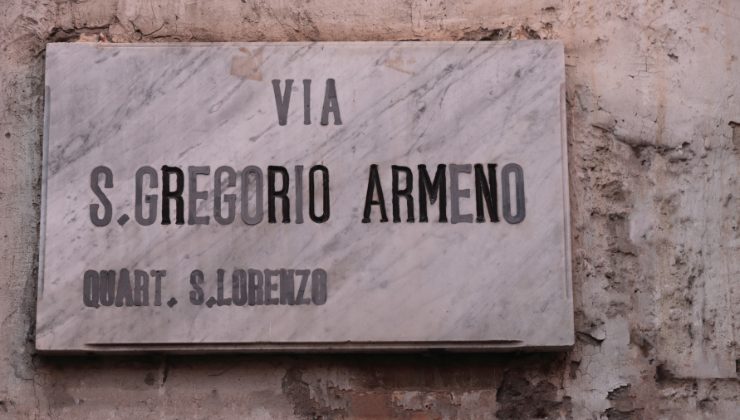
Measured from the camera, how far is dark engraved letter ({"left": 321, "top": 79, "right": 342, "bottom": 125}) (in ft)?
9.84

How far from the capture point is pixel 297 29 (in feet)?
10.3

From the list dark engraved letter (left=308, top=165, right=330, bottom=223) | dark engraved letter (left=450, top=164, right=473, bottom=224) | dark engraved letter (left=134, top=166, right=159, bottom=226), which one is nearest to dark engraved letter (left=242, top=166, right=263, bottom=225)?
dark engraved letter (left=308, top=165, right=330, bottom=223)

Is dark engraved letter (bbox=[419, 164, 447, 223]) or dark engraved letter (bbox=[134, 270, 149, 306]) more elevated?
dark engraved letter (bbox=[419, 164, 447, 223])

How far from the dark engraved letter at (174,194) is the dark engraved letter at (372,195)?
0.49m

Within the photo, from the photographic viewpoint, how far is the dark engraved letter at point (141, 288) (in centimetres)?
289

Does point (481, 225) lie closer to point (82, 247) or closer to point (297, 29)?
point (297, 29)

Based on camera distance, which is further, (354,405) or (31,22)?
(31,22)

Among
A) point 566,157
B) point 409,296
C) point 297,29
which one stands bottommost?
point 409,296

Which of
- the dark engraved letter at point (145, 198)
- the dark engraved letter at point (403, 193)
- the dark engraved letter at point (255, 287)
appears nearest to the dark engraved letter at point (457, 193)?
the dark engraved letter at point (403, 193)

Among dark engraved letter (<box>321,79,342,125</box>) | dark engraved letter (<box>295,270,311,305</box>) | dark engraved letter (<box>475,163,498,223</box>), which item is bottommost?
dark engraved letter (<box>295,270,311,305</box>)

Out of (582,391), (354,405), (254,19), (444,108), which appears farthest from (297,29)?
(582,391)

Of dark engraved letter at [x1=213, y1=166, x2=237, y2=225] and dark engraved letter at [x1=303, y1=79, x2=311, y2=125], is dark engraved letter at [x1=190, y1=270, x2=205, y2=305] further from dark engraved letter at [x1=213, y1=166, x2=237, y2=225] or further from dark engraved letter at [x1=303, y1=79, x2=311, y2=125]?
dark engraved letter at [x1=303, y1=79, x2=311, y2=125]

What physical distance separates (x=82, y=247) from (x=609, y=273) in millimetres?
1416

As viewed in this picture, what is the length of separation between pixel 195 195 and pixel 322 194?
339mm
